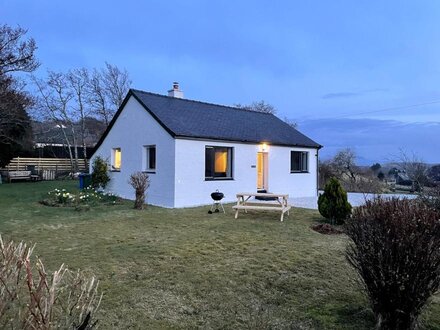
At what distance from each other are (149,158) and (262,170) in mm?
5483

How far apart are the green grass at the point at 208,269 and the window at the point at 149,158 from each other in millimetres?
4854

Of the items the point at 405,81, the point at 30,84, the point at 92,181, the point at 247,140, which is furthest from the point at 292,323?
the point at 30,84

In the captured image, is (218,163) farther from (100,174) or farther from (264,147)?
(100,174)

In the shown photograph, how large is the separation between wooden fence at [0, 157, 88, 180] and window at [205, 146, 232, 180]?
1712 centimetres

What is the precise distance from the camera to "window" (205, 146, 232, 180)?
47.6 ft

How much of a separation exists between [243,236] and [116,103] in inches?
1168

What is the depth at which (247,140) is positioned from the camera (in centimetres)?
1556

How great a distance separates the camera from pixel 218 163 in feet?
49.4

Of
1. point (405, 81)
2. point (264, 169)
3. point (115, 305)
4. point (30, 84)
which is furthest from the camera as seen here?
point (30, 84)

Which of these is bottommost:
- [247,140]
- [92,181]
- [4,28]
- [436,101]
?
[92,181]

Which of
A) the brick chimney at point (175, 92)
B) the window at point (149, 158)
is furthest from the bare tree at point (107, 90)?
the window at point (149, 158)

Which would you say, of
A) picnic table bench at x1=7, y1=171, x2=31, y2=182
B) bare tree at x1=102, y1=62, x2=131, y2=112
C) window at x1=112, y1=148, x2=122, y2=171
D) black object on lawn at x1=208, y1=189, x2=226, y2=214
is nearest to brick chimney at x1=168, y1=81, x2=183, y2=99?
window at x1=112, y1=148, x2=122, y2=171

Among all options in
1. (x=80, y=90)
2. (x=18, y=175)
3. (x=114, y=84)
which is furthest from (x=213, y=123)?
(x=114, y=84)

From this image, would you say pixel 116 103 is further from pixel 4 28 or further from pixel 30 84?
pixel 4 28
